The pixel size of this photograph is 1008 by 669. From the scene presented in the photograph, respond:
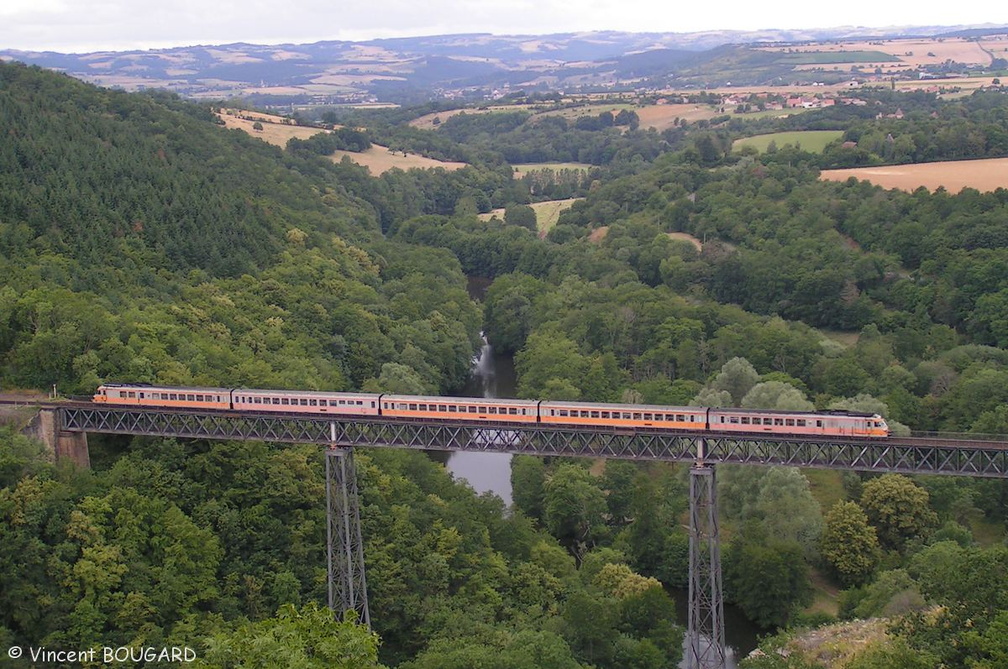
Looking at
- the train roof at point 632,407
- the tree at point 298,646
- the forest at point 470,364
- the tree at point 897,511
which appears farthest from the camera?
the tree at point 897,511

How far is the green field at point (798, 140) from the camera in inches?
4678

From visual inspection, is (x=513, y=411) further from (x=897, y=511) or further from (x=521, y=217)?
(x=521, y=217)

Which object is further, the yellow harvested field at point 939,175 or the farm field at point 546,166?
the farm field at point 546,166

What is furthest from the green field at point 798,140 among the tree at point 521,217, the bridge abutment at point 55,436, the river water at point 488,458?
the bridge abutment at point 55,436

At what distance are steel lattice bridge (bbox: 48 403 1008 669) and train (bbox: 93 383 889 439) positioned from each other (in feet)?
1.24

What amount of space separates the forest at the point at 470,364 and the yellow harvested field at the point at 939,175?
3.20 metres

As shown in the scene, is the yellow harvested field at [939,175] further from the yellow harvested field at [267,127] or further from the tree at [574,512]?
the yellow harvested field at [267,127]

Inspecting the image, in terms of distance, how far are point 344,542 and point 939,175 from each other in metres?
72.6

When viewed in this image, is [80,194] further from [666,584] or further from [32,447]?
[666,584]

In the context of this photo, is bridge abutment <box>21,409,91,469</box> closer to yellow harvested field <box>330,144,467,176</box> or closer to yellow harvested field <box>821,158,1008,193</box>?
yellow harvested field <box>821,158,1008,193</box>

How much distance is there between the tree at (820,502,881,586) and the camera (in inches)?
1833

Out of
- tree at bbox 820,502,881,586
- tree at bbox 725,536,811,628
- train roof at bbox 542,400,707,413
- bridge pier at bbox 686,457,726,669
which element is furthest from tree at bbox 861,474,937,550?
train roof at bbox 542,400,707,413

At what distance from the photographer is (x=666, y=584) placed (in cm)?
4812

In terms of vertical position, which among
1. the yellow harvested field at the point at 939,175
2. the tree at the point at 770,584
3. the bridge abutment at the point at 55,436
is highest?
the yellow harvested field at the point at 939,175
